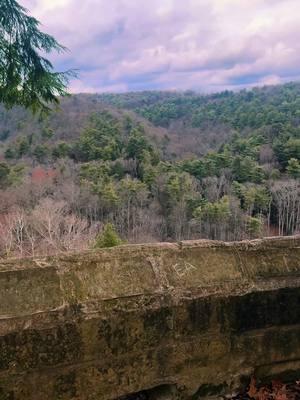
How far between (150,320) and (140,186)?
48785 millimetres

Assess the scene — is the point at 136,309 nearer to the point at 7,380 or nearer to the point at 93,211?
the point at 7,380

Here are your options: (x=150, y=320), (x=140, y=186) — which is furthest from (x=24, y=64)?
(x=140, y=186)

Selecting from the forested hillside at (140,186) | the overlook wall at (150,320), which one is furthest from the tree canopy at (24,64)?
the forested hillside at (140,186)

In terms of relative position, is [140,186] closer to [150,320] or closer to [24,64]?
[24,64]

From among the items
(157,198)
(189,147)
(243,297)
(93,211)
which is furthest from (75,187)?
(243,297)

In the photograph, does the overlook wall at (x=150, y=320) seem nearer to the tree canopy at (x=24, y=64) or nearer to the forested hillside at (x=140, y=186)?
the tree canopy at (x=24, y=64)

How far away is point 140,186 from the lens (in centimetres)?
5075

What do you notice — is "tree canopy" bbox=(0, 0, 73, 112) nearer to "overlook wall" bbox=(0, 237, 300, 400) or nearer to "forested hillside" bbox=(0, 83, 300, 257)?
"overlook wall" bbox=(0, 237, 300, 400)

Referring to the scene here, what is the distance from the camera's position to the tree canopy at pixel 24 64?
6.71 meters

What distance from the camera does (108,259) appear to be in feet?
6.59

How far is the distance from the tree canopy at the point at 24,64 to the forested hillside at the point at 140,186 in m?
14.7

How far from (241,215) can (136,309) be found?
44627mm

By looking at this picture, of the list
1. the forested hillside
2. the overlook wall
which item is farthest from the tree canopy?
the forested hillside

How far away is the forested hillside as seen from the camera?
3775 cm
